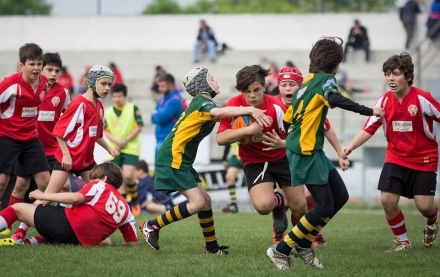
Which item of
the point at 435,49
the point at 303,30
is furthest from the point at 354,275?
the point at 303,30

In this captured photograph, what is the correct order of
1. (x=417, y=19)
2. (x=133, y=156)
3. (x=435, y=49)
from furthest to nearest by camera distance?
(x=417, y=19) → (x=435, y=49) → (x=133, y=156)

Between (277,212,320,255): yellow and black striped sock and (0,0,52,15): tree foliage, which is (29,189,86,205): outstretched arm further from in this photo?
(0,0,52,15): tree foliage

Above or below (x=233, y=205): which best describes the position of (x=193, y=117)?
above

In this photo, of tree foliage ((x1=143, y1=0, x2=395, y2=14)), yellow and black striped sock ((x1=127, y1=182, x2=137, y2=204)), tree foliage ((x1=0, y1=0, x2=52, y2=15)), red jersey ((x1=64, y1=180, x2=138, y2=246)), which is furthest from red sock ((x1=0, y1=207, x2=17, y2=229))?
tree foliage ((x1=0, y1=0, x2=52, y2=15))

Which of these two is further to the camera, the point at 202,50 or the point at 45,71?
the point at 202,50

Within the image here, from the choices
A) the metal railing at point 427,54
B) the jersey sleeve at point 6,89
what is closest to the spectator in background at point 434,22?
the metal railing at point 427,54

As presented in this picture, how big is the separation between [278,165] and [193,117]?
1.11 metres

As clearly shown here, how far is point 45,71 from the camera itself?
10.4 meters

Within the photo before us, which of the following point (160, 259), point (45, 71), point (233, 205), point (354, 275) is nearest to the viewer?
point (354, 275)

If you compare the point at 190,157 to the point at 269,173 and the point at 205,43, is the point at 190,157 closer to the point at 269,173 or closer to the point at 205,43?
the point at 269,173

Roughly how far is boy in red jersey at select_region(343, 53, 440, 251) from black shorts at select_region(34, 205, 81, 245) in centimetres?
318

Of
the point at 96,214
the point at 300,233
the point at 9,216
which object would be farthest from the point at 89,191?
the point at 300,233

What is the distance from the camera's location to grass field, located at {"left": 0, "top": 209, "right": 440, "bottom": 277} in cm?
706

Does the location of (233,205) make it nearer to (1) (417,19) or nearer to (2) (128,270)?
(2) (128,270)
